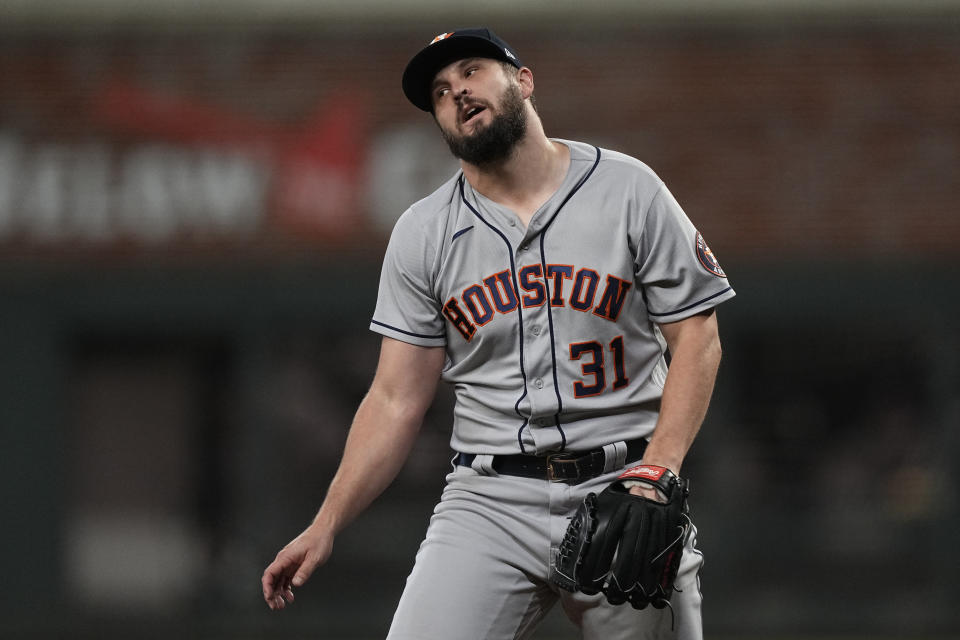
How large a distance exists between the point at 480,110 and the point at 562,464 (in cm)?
92

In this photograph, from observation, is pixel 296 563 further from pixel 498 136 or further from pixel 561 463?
pixel 498 136

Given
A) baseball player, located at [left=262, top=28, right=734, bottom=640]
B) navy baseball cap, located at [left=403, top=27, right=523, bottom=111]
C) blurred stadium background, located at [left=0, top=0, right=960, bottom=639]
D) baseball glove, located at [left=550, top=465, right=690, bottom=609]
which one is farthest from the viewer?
blurred stadium background, located at [left=0, top=0, right=960, bottom=639]

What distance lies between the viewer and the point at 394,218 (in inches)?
431

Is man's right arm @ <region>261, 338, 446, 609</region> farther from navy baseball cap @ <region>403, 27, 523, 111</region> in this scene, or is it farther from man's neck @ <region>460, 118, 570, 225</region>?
navy baseball cap @ <region>403, 27, 523, 111</region>

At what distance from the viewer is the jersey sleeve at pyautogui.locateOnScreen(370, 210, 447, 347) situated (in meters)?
3.35

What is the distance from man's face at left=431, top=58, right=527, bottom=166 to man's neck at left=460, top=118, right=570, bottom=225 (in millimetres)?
41

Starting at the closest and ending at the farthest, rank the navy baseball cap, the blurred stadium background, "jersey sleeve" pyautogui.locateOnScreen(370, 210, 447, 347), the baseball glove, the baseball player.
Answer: the baseball glove, the baseball player, the navy baseball cap, "jersey sleeve" pyautogui.locateOnScreen(370, 210, 447, 347), the blurred stadium background

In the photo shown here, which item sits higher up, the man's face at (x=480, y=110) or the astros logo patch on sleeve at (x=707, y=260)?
the man's face at (x=480, y=110)

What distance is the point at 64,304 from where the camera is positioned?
10891 mm

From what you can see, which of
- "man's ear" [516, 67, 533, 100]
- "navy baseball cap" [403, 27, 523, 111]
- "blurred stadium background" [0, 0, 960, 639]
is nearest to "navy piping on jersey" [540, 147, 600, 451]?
"man's ear" [516, 67, 533, 100]

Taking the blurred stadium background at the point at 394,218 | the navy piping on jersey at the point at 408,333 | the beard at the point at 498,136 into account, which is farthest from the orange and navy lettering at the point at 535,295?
the blurred stadium background at the point at 394,218

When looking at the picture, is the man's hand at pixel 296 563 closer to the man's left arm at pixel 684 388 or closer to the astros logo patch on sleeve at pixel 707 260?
the man's left arm at pixel 684 388

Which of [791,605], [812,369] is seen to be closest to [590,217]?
[791,605]

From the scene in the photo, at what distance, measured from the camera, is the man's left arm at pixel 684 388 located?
3.00m
